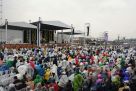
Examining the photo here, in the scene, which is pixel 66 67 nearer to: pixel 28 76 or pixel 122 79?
pixel 28 76

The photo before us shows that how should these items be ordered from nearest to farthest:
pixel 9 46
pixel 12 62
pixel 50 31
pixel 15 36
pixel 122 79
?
pixel 122 79
pixel 12 62
pixel 9 46
pixel 15 36
pixel 50 31

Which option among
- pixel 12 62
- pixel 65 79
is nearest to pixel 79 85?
pixel 65 79

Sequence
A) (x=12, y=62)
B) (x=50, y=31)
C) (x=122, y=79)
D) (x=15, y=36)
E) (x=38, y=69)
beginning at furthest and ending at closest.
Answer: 1. (x=50, y=31)
2. (x=15, y=36)
3. (x=12, y=62)
4. (x=38, y=69)
5. (x=122, y=79)

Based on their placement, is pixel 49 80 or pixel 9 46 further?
pixel 9 46

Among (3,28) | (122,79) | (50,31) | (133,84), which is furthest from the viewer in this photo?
(50,31)

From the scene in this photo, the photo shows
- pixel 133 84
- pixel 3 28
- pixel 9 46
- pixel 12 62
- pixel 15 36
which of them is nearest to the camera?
pixel 133 84

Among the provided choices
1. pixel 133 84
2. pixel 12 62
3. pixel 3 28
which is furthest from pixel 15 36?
pixel 133 84

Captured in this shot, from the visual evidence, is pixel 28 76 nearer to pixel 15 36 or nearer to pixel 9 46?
pixel 9 46

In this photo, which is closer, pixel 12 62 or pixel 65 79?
pixel 65 79

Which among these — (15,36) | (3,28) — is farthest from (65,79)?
(15,36)

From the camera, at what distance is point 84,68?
19.9 m

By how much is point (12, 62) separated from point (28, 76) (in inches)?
137

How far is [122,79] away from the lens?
56.1 feet

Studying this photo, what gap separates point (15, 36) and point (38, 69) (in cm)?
3312
